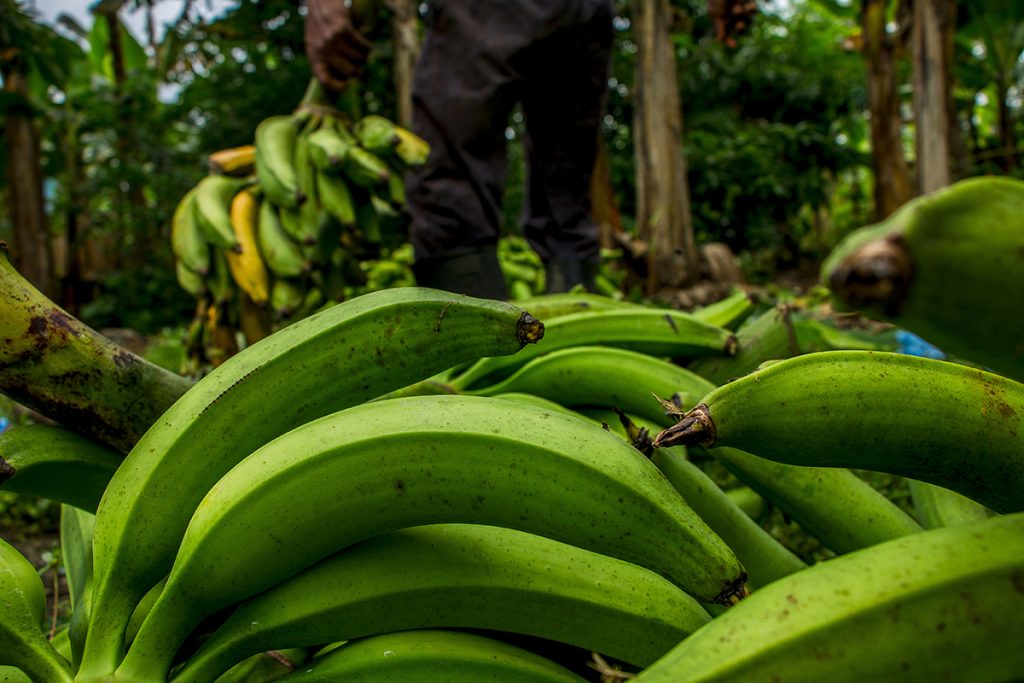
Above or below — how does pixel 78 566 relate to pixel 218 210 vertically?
below

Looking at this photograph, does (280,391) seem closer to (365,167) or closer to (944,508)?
(944,508)

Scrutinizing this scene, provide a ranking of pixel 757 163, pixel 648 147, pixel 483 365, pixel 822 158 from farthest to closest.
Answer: pixel 822 158 → pixel 757 163 → pixel 648 147 → pixel 483 365

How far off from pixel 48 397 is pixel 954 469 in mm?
906

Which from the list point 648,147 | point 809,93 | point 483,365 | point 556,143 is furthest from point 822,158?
point 483,365

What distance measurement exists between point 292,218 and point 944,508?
1922 millimetres

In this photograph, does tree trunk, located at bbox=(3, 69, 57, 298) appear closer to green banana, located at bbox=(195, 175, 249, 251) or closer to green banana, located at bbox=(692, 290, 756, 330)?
green banana, located at bbox=(195, 175, 249, 251)

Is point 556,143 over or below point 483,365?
over

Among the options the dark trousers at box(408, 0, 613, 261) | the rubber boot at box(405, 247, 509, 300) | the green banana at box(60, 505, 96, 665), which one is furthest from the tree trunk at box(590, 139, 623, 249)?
the green banana at box(60, 505, 96, 665)

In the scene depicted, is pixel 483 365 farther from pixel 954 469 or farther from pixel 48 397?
pixel 954 469

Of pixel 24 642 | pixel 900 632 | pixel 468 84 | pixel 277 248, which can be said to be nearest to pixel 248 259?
pixel 277 248

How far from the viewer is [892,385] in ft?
2.14

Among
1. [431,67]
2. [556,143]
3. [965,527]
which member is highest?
[431,67]

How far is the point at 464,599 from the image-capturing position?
698mm

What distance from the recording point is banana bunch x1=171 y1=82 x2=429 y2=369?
221 centimetres
